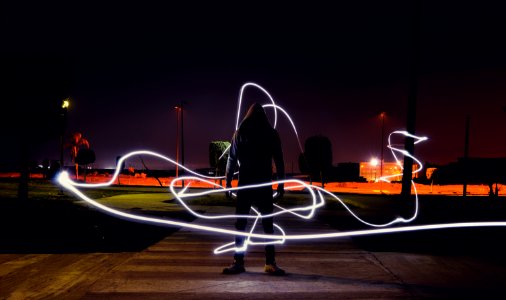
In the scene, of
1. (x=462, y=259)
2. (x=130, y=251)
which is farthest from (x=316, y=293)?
(x=130, y=251)

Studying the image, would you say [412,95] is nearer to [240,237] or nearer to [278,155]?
[278,155]

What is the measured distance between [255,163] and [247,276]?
163 cm

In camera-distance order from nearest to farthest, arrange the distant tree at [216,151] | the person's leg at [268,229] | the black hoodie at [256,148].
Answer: the person's leg at [268,229], the black hoodie at [256,148], the distant tree at [216,151]

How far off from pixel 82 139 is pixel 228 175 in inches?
2080

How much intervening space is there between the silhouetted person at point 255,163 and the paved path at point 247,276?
0.50 metres

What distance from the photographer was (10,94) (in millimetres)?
14281

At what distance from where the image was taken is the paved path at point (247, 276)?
218 inches

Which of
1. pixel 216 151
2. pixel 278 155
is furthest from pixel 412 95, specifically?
pixel 216 151

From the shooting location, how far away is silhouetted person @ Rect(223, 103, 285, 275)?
261 inches

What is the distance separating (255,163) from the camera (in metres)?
6.75

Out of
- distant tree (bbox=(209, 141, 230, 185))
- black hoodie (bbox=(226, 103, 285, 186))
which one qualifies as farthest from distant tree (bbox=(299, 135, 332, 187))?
black hoodie (bbox=(226, 103, 285, 186))

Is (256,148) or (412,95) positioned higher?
(412,95)

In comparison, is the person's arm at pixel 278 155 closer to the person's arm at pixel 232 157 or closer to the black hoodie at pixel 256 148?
the black hoodie at pixel 256 148

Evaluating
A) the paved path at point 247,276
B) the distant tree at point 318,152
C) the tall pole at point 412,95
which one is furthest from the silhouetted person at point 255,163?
the distant tree at point 318,152
